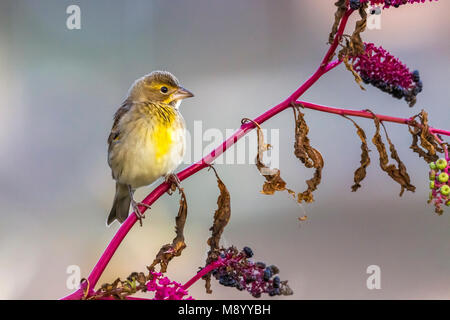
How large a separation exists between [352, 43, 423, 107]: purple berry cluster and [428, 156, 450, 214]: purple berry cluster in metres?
0.27

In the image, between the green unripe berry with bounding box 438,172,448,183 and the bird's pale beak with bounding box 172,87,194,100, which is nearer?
the green unripe berry with bounding box 438,172,448,183

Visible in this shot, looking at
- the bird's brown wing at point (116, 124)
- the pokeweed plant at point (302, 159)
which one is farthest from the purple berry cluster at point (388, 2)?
the bird's brown wing at point (116, 124)

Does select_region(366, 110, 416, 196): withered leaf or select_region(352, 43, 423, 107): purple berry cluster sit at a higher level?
select_region(352, 43, 423, 107): purple berry cluster

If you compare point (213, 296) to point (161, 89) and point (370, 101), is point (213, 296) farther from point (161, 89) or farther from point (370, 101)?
point (370, 101)

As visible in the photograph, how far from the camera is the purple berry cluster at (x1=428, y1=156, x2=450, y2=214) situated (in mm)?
1518

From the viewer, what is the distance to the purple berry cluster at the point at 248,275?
1639mm

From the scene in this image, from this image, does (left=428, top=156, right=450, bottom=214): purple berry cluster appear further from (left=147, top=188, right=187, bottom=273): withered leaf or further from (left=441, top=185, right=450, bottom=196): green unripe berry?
(left=147, top=188, right=187, bottom=273): withered leaf

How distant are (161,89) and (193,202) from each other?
5.89 feet

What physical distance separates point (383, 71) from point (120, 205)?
1.69m

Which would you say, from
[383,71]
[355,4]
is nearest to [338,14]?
[355,4]

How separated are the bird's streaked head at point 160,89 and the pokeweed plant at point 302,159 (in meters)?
1.14

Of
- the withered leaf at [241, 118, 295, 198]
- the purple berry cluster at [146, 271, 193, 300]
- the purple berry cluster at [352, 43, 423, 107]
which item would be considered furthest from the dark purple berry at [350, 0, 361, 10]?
the purple berry cluster at [146, 271, 193, 300]

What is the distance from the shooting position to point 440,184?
155 cm

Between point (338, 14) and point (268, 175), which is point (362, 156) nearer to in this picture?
point (268, 175)
